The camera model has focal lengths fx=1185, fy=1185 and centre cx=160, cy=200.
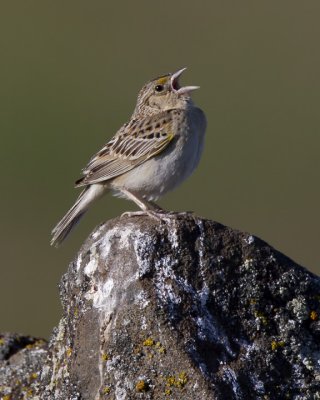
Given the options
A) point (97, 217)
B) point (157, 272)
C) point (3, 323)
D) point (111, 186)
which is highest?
point (97, 217)

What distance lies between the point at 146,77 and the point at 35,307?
985 centimetres

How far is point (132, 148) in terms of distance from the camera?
936 centimetres

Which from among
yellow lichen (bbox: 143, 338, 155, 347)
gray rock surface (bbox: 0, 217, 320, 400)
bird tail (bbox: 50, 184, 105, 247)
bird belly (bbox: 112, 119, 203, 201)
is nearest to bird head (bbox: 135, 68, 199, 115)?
bird belly (bbox: 112, 119, 203, 201)

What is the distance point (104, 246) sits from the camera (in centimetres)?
591

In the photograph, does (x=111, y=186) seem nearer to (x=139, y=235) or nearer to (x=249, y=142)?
(x=139, y=235)

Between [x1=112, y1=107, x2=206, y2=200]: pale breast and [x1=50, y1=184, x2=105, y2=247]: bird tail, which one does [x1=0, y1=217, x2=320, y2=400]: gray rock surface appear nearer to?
[x1=112, y1=107, x2=206, y2=200]: pale breast

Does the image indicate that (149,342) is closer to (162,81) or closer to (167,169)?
(167,169)

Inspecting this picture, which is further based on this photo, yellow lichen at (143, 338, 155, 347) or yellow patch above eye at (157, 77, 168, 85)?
yellow patch above eye at (157, 77, 168, 85)

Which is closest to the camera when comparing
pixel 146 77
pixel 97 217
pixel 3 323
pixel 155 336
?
pixel 155 336

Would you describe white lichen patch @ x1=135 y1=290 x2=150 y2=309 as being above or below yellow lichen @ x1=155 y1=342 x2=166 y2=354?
above

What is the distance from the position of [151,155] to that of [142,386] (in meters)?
3.85

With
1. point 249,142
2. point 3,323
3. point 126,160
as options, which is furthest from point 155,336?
point 249,142

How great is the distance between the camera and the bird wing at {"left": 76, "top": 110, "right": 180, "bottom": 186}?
909 cm

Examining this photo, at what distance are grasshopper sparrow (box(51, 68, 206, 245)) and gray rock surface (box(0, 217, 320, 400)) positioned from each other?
8.81 feet
